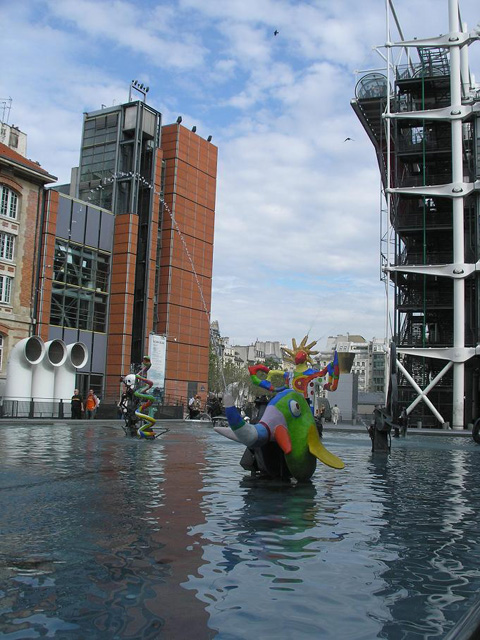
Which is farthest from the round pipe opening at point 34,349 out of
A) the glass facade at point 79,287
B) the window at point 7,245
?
the glass facade at point 79,287

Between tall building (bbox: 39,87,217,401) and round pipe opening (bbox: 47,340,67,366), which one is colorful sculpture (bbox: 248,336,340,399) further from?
tall building (bbox: 39,87,217,401)

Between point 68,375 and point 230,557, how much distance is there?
33.8 meters

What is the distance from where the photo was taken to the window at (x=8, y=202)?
44.0 m

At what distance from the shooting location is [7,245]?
1778 inches

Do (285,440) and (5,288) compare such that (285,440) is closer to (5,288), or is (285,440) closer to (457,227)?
(457,227)

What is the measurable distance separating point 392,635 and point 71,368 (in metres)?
35.8

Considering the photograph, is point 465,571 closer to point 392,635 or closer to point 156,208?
point 392,635

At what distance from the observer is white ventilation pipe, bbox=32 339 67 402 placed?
118 ft

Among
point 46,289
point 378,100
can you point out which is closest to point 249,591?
point 46,289

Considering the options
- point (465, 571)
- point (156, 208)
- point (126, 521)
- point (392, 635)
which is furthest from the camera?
point (156, 208)

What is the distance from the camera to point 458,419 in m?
42.4

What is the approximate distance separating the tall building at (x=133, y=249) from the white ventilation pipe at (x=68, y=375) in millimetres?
10315

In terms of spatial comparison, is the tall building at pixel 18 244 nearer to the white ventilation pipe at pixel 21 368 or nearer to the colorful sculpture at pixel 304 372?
the white ventilation pipe at pixel 21 368

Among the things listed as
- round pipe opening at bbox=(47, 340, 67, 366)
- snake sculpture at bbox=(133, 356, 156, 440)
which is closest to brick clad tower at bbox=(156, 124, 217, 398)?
round pipe opening at bbox=(47, 340, 67, 366)
